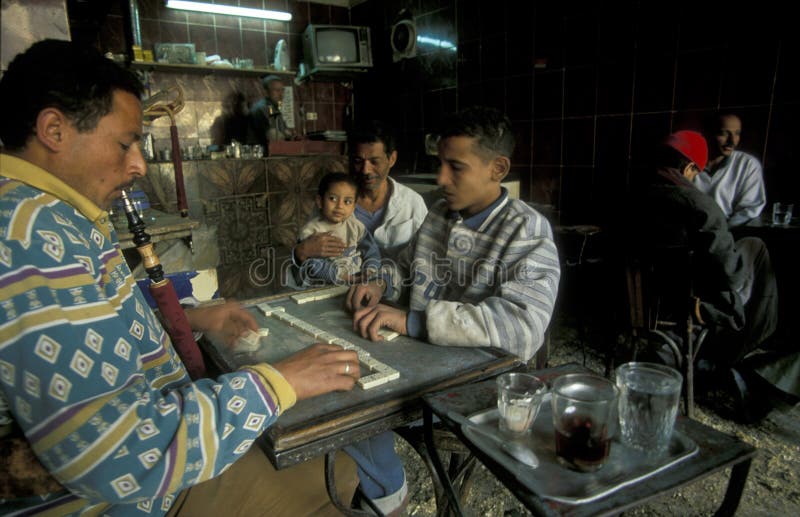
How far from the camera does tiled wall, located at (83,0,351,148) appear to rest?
5.89m

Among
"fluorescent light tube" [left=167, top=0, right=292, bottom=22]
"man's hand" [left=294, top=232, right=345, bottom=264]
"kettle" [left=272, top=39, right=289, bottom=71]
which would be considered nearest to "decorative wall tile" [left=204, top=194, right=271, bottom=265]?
"kettle" [left=272, top=39, right=289, bottom=71]

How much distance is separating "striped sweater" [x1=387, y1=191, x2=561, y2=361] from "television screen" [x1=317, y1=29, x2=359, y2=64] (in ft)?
17.5

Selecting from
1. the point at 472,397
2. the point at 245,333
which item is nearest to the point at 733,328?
the point at 472,397

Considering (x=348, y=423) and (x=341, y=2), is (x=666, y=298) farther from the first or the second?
(x=341, y=2)

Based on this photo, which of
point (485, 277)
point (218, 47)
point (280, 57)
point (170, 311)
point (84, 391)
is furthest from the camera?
point (280, 57)

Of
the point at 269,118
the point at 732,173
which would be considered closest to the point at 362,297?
the point at 732,173

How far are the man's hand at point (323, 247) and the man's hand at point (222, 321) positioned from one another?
0.84 m

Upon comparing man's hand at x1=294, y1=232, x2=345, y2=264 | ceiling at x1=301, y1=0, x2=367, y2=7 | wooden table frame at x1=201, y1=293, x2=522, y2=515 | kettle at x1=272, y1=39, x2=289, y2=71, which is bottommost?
wooden table frame at x1=201, y1=293, x2=522, y2=515

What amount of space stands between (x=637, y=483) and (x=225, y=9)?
265 inches

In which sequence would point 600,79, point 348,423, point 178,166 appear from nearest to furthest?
point 348,423, point 178,166, point 600,79

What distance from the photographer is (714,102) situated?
3.86 m

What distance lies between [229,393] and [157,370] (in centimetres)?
33

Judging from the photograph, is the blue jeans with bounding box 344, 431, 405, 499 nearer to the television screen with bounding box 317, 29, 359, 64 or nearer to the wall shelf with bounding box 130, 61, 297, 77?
the wall shelf with bounding box 130, 61, 297, 77

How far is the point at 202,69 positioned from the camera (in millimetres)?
6094
